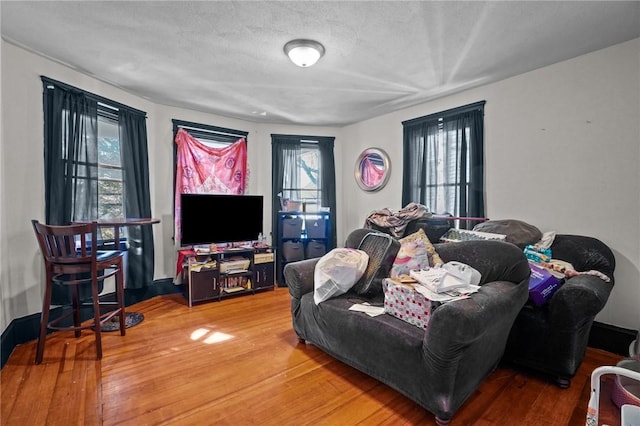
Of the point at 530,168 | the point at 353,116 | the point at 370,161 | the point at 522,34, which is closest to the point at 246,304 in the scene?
the point at 370,161

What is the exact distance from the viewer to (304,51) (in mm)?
2262

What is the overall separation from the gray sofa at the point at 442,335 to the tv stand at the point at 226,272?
1570mm

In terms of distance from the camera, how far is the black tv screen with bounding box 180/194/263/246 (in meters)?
3.42

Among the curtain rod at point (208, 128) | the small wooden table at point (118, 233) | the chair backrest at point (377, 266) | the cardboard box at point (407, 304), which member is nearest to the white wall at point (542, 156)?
the small wooden table at point (118, 233)

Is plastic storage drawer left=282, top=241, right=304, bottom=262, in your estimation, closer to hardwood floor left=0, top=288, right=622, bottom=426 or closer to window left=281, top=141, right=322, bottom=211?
window left=281, top=141, right=322, bottom=211

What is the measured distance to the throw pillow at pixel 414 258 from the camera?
7.25 feet

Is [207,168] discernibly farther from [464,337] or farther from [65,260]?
[464,337]

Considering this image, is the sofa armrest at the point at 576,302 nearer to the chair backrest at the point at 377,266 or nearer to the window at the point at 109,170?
the chair backrest at the point at 377,266

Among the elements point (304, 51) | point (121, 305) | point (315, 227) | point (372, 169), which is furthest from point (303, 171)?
point (121, 305)

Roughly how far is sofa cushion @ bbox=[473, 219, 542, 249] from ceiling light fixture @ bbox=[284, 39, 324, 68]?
209cm

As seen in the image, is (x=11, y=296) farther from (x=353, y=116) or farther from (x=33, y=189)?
(x=353, y=116)

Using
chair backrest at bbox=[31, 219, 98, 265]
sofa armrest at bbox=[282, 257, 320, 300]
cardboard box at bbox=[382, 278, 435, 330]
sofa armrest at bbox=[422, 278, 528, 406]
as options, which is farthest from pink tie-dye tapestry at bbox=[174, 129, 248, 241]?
sofa armrest at bbox=[422, 278, 528, 406]

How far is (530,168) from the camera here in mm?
2809

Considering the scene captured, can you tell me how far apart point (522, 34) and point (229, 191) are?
3.49 metres
